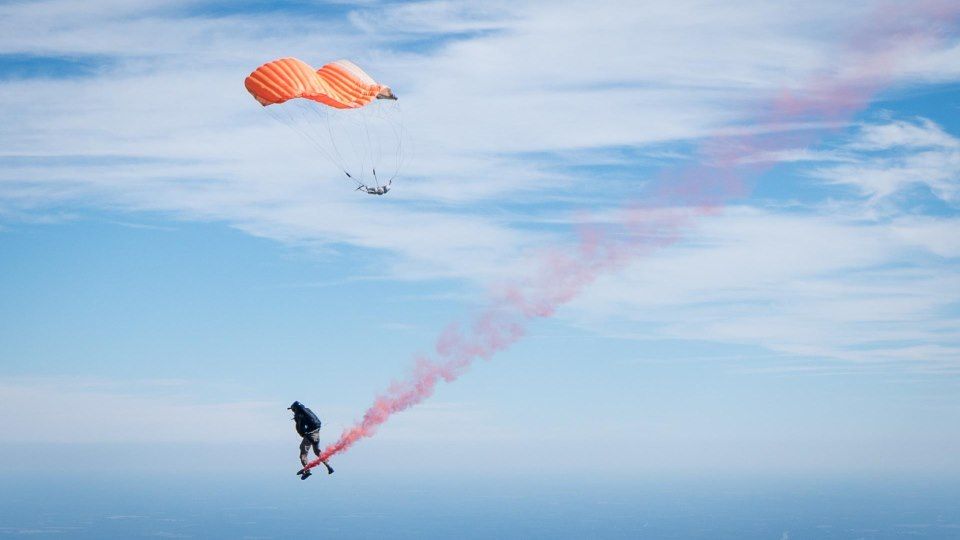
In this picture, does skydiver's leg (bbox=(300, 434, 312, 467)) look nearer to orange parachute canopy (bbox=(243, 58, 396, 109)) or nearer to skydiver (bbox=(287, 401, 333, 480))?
skydiver (bbox=(287, 401, 333, 480))

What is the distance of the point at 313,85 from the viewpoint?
3828 cm

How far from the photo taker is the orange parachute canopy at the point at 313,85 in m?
37.9

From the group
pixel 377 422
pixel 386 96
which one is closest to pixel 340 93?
pixel 386 96

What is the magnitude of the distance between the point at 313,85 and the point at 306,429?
1392 centimetres

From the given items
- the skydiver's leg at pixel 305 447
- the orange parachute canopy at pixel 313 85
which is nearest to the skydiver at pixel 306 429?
the skydiver's leg at pixel 305 447

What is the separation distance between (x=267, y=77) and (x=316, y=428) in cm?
1467

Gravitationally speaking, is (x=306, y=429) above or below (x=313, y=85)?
below

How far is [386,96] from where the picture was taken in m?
41.1

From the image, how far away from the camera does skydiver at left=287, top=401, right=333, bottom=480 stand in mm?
33625

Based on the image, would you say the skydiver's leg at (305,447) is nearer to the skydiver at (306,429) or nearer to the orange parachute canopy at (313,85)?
the skydiver at (306,429)

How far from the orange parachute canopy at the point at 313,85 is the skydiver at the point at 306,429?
12.4 metres

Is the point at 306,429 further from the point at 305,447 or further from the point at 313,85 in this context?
the point at 313,85

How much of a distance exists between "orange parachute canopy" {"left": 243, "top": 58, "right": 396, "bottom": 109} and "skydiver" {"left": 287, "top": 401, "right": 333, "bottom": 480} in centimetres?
1238

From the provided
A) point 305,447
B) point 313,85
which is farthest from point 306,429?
point 313,85
